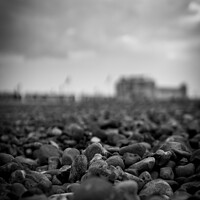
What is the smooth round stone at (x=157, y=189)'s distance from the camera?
215 centimetres

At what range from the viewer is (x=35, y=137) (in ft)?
15.5

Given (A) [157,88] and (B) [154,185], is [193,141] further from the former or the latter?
(A) [157,88]

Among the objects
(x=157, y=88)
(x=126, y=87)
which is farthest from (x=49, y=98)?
(x=157, y=88)

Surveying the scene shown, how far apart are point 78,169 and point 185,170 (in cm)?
123

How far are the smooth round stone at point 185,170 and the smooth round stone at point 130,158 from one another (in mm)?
484

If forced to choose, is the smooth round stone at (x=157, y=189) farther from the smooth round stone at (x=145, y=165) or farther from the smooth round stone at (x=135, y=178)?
the smooth round stone at (x=145, y=165)

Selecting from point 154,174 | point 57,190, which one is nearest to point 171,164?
point 154,174

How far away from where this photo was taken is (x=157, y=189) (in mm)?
2180

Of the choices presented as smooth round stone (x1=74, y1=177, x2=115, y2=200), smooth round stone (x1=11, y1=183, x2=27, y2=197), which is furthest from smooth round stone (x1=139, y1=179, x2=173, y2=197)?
smooth round stone (x1=11, y1=183, x2=27, y2=197)

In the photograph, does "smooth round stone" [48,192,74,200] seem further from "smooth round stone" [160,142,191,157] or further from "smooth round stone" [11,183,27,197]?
"smooth round stone" [160,142,191,157]

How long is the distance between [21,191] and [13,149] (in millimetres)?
2107

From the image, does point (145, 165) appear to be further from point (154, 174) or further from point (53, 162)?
point (53, 162)

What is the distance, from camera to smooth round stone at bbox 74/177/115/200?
1.56m

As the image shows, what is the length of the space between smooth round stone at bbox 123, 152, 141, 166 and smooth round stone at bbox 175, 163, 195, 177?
0.48m
